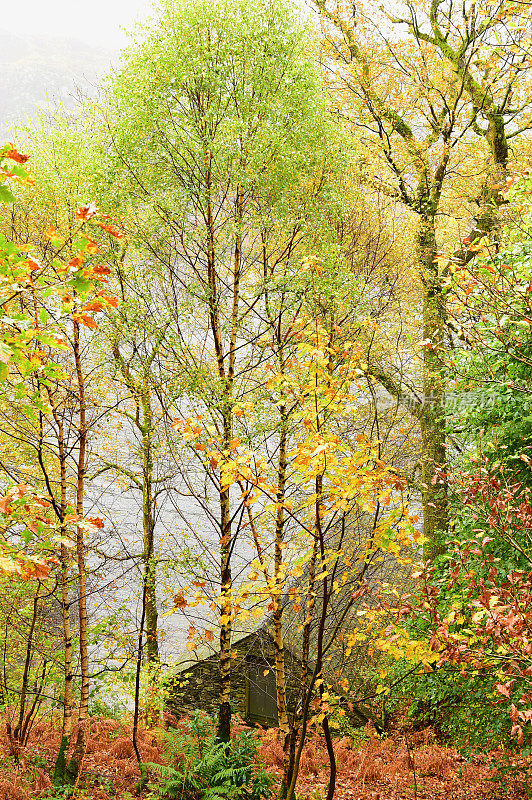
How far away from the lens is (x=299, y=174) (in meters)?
7.11

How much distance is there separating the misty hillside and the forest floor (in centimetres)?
11836

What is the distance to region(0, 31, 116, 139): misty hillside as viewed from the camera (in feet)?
368

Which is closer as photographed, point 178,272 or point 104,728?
point 178,272

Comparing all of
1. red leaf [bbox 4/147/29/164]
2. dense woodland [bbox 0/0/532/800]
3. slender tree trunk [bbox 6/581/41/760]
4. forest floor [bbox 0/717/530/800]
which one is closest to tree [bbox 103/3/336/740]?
dense woodland [bbox 0/0/532/800]

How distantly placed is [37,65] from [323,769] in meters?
156

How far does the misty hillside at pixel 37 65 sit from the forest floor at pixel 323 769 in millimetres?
118363

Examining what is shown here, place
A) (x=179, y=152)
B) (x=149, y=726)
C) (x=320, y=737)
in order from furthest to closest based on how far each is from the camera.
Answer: (x=320, y=737)
(x=149, y=726)
(x=179, y=152)

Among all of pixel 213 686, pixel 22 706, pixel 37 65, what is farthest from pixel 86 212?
pixel 37 65

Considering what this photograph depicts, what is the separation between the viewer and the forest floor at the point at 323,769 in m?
6.82

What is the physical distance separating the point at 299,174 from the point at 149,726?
29.4ft

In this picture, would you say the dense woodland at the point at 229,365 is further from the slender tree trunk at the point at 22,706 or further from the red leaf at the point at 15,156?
the red leaf at the point at 15,156

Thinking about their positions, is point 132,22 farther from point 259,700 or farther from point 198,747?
point 259,700

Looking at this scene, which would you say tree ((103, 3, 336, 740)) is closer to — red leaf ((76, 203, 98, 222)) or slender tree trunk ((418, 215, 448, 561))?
red leaf ((76, 203, 98, 222))

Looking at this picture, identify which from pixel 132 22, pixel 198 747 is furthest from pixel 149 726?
pixel 132 22
